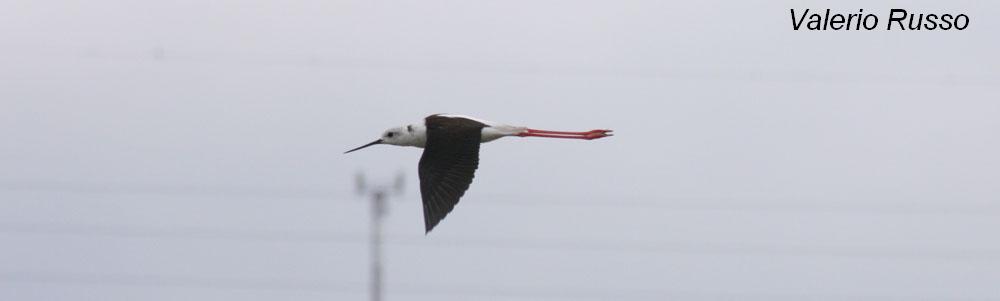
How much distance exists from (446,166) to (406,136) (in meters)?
0.96

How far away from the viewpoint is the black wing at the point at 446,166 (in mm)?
43906

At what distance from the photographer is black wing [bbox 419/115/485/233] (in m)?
43.9

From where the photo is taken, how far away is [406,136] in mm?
45000

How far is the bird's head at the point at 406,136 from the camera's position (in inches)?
1767

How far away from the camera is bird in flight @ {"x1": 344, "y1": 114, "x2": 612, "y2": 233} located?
43938 mm

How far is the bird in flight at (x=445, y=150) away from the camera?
4394 cm

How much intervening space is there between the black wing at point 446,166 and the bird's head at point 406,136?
0.28 m

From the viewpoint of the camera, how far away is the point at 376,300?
44.6 metres

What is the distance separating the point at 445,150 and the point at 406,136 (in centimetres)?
82

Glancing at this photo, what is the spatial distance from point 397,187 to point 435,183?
98cm

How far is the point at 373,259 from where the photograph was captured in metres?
45.1

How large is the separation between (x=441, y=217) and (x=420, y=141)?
1.21 metres

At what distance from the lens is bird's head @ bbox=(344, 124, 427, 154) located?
147ft

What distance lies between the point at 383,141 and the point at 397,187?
20.6 inches
